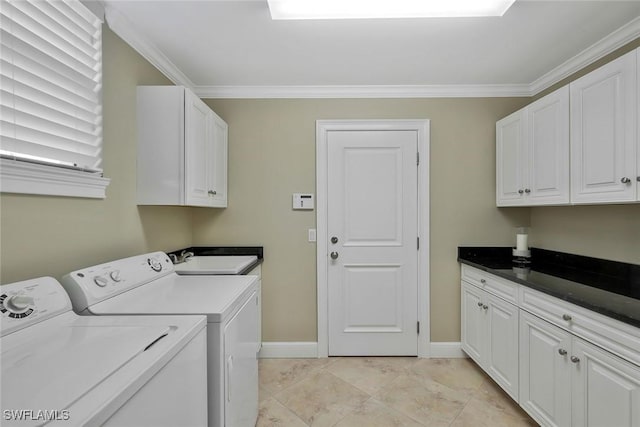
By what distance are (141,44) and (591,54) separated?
3.01m

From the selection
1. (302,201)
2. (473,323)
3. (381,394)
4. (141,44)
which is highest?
(141,44)

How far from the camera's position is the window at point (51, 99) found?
3.37 feet

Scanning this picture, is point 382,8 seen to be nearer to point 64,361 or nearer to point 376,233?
point 376,233

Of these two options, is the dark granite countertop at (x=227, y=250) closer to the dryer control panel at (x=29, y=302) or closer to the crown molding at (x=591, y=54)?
the dryer control panel at (x=29, y=302)

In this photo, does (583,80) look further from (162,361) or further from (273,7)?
(162,361)

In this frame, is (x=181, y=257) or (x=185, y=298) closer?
(x=185, y=298)

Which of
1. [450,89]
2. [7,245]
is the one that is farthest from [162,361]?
[450,89]

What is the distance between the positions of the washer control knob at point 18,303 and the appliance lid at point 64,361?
3.7 inches

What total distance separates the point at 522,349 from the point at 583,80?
5.46 ft

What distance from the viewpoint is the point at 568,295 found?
1.40 meters

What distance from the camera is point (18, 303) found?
935mm

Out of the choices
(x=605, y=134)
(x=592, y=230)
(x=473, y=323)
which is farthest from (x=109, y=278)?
(x=592, y=230)

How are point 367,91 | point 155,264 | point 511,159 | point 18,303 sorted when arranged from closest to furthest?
point 18,303 → point 155,264 → point 511,159 → point 367,91

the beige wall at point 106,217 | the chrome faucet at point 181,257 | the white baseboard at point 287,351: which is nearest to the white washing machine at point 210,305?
the beige wall at point 106,217
